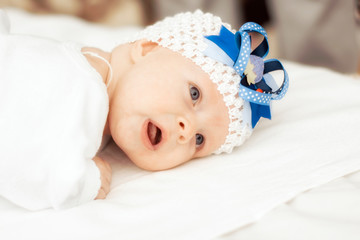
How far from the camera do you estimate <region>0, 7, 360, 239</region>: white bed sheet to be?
826 millimetres

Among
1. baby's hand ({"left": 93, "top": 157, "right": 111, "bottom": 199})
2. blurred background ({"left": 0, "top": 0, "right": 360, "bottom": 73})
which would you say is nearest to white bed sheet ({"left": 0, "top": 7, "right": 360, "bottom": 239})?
baby's hand ({"left": 93, "top": 157, "right": 111, "bottom": 199})

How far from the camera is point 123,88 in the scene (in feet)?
3.51

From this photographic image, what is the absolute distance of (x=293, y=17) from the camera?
203 centimetres

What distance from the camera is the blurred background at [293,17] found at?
78.0 inches

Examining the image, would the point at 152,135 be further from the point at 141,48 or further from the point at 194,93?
the point at 141,48

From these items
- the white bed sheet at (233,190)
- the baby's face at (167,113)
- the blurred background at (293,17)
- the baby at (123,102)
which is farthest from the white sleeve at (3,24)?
the blurred background at (293,17)

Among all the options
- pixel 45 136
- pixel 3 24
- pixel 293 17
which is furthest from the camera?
pixel 293 17

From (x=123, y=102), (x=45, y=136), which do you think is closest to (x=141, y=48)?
(x=123, y=102)

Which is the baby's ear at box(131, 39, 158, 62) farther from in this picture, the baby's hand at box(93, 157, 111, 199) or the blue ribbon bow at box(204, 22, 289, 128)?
the baby's hand at box(93, 157, 111, 199)

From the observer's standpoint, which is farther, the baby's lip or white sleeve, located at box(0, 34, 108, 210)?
the baby's lip

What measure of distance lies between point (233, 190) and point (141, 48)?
0.50m

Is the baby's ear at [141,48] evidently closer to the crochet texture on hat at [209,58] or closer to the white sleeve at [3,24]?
the crochet texture on hat at [209,58]

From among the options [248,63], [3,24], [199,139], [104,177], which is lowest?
[104,177]

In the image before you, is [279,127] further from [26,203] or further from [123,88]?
[26,203]
